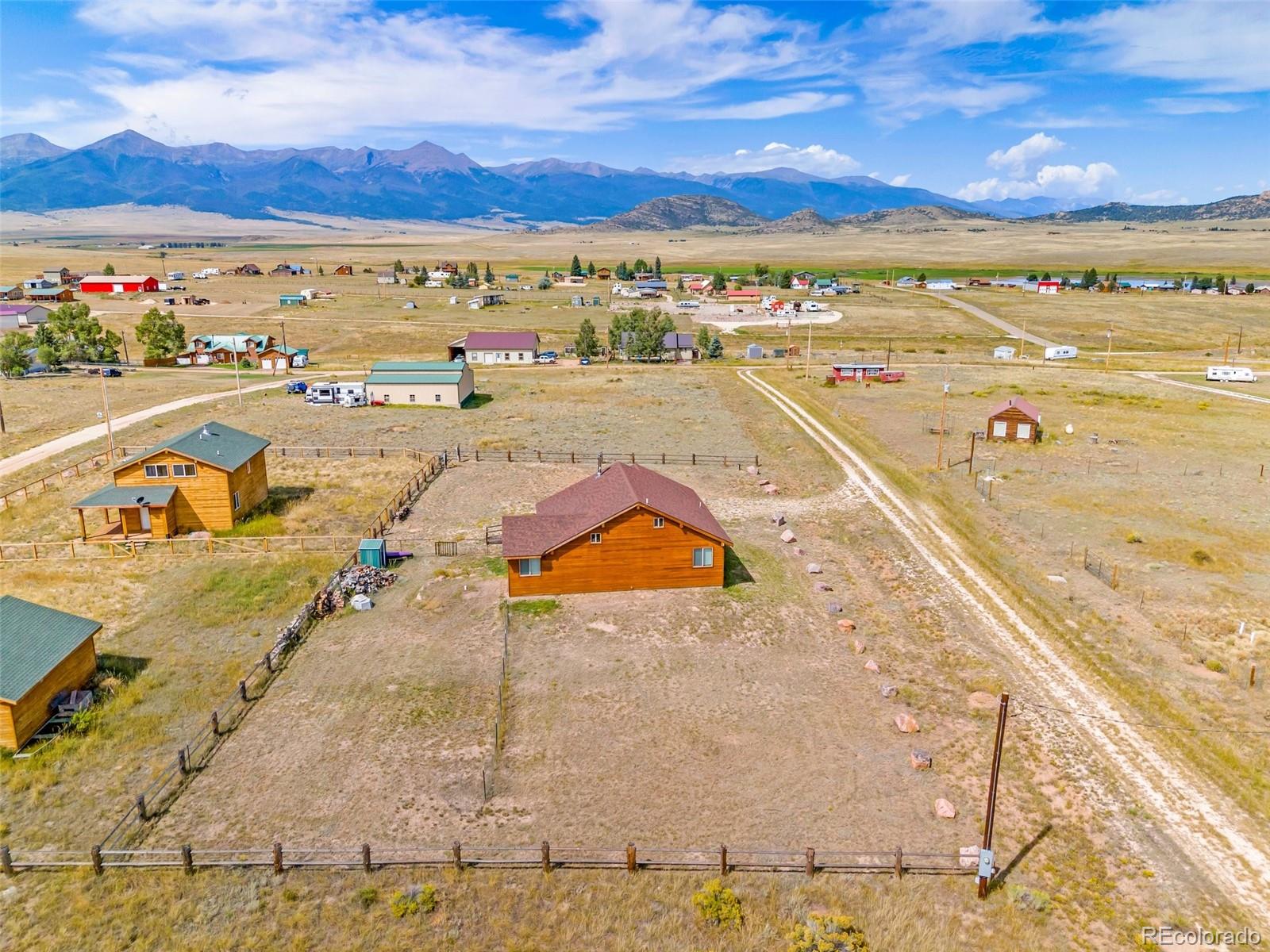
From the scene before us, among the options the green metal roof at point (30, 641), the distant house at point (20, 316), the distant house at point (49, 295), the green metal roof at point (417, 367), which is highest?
the distant house at point (49, 295)

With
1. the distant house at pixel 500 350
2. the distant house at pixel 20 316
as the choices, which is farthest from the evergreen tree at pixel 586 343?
the distant house at pixel 20 316

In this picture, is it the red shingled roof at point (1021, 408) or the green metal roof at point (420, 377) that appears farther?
the green metal roof at point (420, 377)

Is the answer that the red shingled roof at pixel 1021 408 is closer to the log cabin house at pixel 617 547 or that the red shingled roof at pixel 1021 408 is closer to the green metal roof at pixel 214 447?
the log cabin house at pixel 617 547

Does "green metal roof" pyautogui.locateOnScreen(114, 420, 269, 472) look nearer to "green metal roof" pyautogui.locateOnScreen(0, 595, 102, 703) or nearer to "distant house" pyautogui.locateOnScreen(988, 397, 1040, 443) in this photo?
"green metal roof" pyautogui.locateOnScreen(0, 595, 102, 703)

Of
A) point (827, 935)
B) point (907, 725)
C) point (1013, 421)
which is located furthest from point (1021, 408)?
point (827, 935)

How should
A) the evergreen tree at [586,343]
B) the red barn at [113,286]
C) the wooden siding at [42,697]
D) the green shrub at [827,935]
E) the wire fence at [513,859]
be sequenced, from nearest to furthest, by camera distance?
1. the green shrub at [827,935]
2. the wire fence at [513,859]
3. the wooden siding at [42,697]
4. the evergreen tree at [586,343]
5. the red barn at [113,286]

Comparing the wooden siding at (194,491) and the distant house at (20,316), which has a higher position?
the distant house at (20,316)

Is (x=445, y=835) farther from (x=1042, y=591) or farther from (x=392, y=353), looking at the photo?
(x=392, y=353)

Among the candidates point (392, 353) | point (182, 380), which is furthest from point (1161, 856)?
point (392, 353)

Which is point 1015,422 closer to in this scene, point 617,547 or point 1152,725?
point 1152,725
